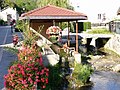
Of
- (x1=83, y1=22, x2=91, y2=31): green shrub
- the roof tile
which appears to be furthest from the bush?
(x1=83, y1=22, x2=91, y2=31): green shrub

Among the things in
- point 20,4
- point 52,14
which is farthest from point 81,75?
point 20,4

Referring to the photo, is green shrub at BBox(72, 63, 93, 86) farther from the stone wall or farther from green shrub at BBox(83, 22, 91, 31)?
green shrub at BBox(83, 22, 91, 31)

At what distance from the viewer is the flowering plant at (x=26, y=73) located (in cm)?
1164

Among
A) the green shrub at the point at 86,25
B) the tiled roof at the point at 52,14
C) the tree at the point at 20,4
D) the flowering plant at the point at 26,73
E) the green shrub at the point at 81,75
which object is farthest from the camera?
the tree at the point at 20,4

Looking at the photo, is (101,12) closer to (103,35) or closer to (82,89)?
(103,35)

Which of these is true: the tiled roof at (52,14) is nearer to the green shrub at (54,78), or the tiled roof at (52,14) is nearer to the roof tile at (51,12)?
the roof tile at (51,12)

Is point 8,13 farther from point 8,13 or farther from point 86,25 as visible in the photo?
point 86,25

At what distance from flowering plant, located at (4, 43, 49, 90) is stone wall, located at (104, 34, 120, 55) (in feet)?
79.7

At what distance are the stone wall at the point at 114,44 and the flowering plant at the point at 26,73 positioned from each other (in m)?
24.3

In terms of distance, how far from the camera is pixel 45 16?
2402cm

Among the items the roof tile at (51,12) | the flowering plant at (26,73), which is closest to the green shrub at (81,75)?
the roof tile at (51,12)

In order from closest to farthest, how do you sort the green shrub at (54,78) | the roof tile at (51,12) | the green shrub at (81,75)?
the green shrub at (54,78), the green shrub at (81,75), the roof tile at (51,12)

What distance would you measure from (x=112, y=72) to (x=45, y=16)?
6292 millimetres

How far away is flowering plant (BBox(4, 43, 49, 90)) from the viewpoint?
11641 millimetres
